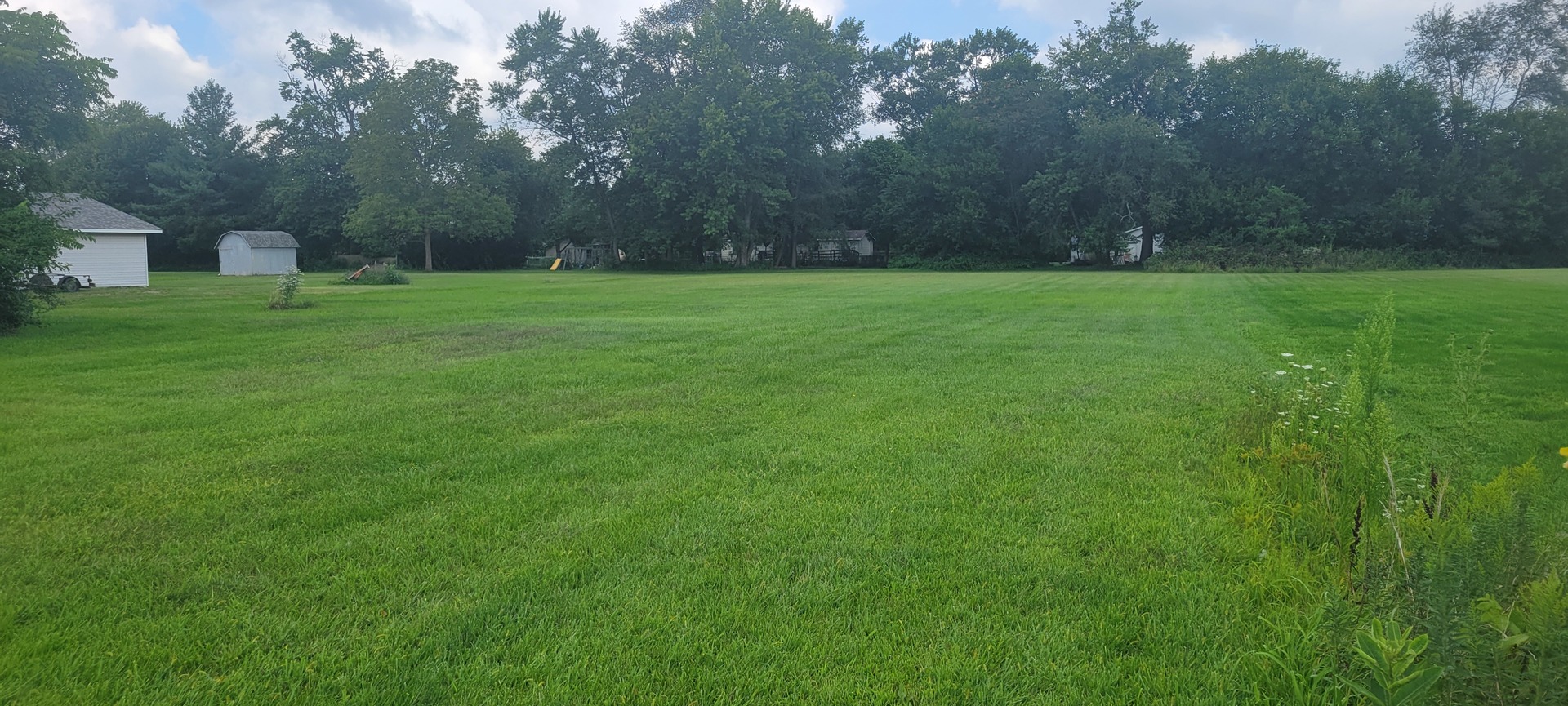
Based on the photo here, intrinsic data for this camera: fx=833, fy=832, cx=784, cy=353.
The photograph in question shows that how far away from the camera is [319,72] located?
186 feet

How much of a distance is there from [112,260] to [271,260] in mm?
16323

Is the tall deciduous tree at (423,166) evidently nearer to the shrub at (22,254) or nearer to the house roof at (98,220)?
the house roof at (98,220)

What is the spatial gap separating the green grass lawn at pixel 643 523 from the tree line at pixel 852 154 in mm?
36624

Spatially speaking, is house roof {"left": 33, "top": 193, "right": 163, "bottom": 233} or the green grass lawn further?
house roof {"left": 33, "top": 193, "right": 163, "bottom": 233}

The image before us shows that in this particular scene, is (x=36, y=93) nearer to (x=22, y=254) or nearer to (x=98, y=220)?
(x=22, y=254)

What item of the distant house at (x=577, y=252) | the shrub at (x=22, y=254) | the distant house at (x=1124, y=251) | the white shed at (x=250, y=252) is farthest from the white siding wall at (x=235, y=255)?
the distant house at (x=1124, y=251)

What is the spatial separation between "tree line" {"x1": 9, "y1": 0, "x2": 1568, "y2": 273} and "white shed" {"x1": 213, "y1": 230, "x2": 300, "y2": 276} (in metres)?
3.85

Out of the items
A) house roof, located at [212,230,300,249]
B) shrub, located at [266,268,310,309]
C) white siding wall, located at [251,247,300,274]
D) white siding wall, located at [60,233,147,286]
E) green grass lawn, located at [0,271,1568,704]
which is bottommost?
green grass lawn, located at [0,271,1568,704]

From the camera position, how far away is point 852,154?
55.2 m

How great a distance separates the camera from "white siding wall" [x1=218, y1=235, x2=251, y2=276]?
137 ft

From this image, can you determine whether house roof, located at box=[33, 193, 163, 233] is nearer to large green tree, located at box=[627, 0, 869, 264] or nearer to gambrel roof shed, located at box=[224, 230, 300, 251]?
gambrel roof shed, located at box=[224, 230, 300, 251]

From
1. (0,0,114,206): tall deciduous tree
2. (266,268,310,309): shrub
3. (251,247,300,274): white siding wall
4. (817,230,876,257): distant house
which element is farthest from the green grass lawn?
(817,230,876,257): distant house

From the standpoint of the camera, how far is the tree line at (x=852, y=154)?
4343 centimetres

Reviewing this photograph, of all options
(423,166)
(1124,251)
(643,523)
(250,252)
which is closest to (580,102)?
(423,166)
